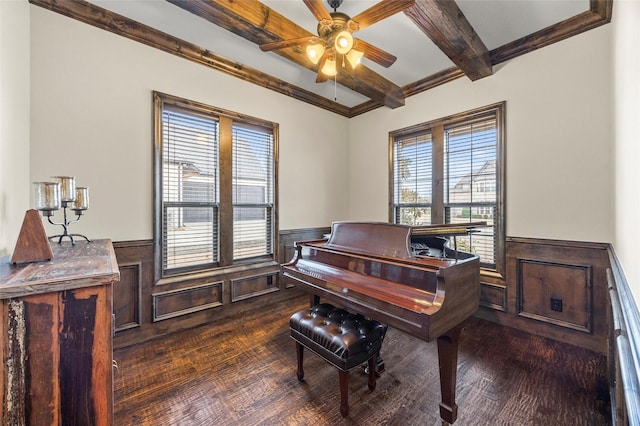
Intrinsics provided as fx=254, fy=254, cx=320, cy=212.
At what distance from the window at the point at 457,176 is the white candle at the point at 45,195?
3.56 meters

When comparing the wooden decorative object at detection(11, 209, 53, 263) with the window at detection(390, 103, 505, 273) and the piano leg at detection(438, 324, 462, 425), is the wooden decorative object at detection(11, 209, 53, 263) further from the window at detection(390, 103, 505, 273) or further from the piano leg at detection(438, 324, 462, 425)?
the window at detection(390, 103, 505, 273)

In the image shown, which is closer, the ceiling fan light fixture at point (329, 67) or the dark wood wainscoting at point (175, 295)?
the ceiling fan light fixture at point (329, 67)

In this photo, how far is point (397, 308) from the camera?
144 centimetres

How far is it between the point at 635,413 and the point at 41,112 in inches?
142

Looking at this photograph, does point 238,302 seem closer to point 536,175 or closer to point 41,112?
point 41,112

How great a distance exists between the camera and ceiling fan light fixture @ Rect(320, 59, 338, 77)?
2191 millimetres

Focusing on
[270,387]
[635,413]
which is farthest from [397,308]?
[270,387]

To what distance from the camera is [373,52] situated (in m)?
2.17

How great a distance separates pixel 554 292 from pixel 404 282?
78.5 inches

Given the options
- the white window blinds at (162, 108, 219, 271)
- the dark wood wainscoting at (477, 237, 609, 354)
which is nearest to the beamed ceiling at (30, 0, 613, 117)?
the white window blinds at (162, 108, 219, 271)

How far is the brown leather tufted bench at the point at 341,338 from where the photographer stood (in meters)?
1.55

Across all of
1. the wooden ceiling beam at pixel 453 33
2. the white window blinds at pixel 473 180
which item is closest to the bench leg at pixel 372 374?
the white window blinds at pixel 473 180

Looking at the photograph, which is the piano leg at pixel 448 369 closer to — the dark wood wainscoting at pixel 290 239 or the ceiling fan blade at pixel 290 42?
the ceiling fan blade at pixel 290 42

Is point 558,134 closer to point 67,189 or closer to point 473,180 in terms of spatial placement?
point 473,180
